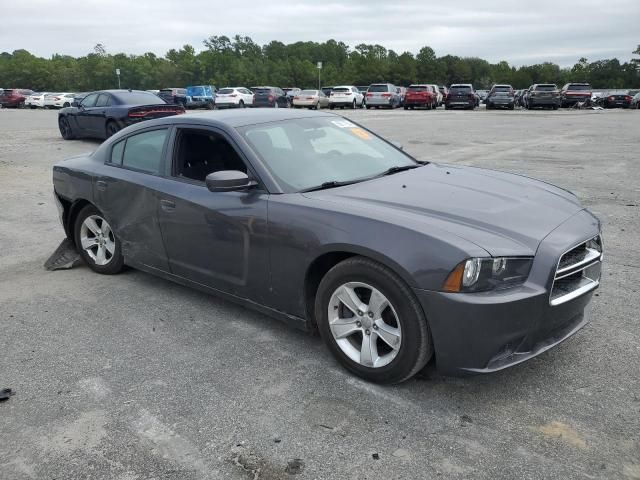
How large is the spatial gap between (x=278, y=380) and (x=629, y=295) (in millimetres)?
2868

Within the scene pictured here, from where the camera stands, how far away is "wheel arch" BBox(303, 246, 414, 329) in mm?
2998

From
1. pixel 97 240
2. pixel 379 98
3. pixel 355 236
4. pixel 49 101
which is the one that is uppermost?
pixel 379 98

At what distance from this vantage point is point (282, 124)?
424cm

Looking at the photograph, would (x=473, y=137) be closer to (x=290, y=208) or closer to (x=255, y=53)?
(x=290, y=208)

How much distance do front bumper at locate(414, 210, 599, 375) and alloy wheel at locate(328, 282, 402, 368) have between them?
0.27 m

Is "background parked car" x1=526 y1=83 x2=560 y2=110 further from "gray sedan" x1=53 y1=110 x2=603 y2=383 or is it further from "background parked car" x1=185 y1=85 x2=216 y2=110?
"gray sedan" x1=53 y1=110 x2=603 y2=383

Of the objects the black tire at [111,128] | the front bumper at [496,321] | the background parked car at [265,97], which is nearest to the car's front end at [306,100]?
the background parked car at [265,97]

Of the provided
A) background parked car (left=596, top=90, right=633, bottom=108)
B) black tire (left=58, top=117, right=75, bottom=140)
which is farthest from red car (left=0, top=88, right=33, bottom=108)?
background parked car (left=596, top=90, right=633, bottom=108)

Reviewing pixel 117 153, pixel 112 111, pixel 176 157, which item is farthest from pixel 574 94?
pixel 176 157

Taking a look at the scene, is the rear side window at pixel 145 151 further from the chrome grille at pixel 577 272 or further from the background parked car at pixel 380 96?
the background parked car at pixel 380 96

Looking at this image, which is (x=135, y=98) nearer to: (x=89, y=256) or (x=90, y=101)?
(x=90, y=101)

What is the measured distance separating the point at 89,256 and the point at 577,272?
4205 mm

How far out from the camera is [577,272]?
317cm

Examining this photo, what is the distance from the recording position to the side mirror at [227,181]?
3.57 m
